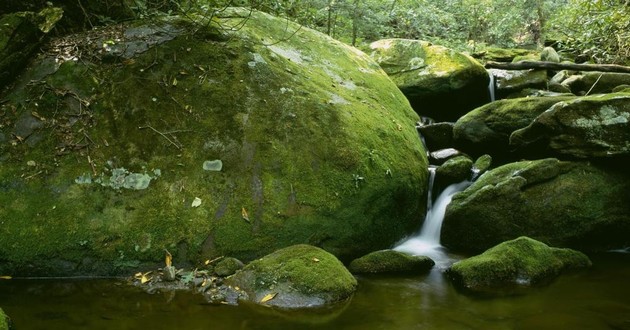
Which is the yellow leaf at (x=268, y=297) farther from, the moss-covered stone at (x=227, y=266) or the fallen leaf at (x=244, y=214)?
the fallen leaf at (x=244, y=214)

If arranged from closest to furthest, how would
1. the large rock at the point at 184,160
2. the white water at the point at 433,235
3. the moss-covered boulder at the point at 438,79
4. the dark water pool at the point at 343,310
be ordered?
the dark water pool at the point at 343,310, the large rock at the point at 184,160, the white water at the point at 433,235, the moss-covered boulder at the point at 438,79

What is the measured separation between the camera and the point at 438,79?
35.5ft

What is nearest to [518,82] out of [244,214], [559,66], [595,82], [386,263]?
[559,66]

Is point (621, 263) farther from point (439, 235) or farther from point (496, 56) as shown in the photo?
point (496, 56)

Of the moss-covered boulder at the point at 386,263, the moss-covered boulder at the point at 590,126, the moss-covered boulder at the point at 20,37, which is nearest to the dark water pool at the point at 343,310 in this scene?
the moss-covered boulder at the point at 386,263

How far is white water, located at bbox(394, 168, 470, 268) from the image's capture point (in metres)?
6.23

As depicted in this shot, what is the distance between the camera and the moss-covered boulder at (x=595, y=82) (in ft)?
32.3

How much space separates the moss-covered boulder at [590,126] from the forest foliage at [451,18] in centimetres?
140

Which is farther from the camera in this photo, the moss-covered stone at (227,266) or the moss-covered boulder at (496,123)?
the moss-covered boulder at (496,123)

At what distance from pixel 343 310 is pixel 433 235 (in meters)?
3.02

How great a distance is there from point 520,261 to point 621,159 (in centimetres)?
277

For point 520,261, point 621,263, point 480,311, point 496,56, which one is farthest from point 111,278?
point 496,56

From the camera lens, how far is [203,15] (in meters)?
6.39

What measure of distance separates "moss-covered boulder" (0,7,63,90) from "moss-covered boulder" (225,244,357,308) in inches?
140
